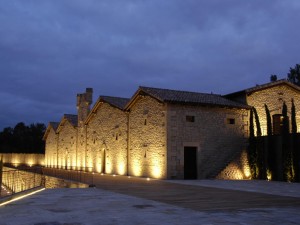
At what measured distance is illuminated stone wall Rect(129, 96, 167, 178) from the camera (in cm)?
2309

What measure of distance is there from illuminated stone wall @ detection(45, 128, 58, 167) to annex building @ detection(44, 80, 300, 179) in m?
16.4

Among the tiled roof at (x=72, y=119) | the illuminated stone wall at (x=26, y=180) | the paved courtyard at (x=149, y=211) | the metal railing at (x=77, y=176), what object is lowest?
the illuminated stone wall at (x=26, y=180)

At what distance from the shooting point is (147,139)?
972 inches

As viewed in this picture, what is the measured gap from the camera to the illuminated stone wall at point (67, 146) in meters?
38.3

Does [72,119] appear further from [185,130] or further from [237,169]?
[237,169]

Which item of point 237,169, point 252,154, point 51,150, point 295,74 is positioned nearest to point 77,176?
point 237,169

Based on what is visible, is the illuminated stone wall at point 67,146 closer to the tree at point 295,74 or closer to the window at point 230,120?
the window at point 230,120

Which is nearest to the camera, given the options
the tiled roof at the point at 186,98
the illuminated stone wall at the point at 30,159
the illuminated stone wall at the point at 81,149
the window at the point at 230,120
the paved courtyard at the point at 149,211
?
the paved courtyard at the point at 149,211

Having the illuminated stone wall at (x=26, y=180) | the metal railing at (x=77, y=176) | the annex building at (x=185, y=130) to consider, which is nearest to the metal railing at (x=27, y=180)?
the illuminated stone wall at (x=26, y=180)

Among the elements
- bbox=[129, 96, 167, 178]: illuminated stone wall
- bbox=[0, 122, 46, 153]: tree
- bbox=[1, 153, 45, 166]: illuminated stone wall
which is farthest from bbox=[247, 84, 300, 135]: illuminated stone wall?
bbox=[0, 122, 46, 153]: tree

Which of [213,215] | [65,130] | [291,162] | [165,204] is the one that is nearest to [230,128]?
[291,162]

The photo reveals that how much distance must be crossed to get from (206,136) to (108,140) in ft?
31.4

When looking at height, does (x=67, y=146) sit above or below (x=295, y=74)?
below

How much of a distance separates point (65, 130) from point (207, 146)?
72.8 ft
